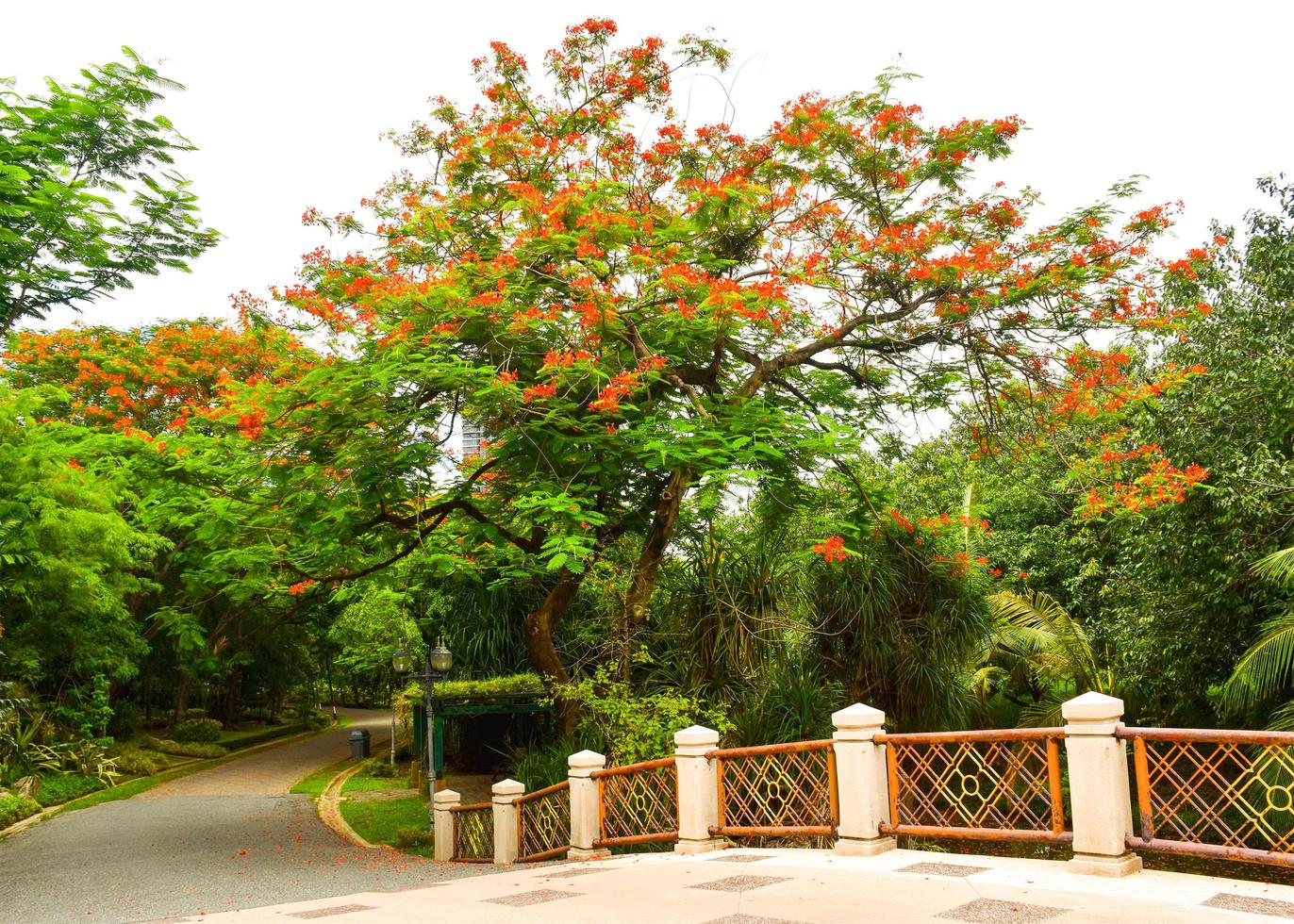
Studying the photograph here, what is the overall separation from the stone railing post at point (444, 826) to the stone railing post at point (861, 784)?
8237mm

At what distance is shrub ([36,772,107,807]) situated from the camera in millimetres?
19969

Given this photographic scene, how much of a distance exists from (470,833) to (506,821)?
1959mm

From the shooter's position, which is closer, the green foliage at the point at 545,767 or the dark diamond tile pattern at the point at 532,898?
the dark diamond tile pattern at the point at 532,898


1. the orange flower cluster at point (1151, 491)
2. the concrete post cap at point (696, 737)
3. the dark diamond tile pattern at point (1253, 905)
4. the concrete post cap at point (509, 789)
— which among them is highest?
the orange flower cluster at point (1151, 491)

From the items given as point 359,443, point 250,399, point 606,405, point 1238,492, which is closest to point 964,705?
point 1238,492

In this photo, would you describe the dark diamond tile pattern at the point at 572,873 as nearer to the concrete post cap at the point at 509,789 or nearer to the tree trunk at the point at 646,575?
the concrete post cap at the point at 509,789

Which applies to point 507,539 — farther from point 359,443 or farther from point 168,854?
point 168,854

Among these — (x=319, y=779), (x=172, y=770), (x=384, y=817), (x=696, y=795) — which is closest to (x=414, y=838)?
(x=384, y=817)

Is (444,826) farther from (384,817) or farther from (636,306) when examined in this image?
(636,306)

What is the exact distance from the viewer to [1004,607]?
19250 mm

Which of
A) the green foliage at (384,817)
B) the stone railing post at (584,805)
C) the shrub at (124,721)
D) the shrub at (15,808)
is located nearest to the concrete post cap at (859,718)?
the stone railing post at (584,805)

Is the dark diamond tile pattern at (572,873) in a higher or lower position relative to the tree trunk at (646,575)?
lower

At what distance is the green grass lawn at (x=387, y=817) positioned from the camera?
56.1ft

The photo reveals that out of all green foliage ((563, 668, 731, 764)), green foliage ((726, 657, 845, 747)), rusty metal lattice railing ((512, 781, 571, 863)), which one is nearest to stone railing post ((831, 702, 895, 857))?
green foliage ((563, 668, 731, 764))
